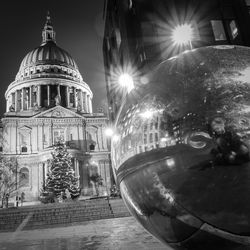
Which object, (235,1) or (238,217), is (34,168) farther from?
(238,217)

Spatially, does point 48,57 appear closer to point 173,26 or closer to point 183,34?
point 173,26

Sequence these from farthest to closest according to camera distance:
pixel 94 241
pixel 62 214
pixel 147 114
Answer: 1. pixel 62 214
2. pixel 94 241
3. pixel 147 114

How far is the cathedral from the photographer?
4744cm

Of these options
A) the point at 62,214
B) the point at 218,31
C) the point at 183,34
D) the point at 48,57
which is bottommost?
the point at 62,214

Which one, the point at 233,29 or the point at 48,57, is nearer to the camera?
the point at 233,29

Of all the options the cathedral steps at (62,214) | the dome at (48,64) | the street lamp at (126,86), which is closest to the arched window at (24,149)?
the dome at (48,64)

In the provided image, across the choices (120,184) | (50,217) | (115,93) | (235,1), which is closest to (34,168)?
(115,93)

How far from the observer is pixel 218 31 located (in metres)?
21.1

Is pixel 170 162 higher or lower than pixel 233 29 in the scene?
lower

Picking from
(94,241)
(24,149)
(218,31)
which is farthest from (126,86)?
(24,149)

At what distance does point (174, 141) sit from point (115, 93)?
114ft

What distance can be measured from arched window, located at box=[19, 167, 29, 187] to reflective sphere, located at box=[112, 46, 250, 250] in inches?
1909

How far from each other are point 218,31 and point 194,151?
73.5 feet

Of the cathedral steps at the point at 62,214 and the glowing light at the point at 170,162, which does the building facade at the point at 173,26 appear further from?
the glowing light at the point at 170,162
